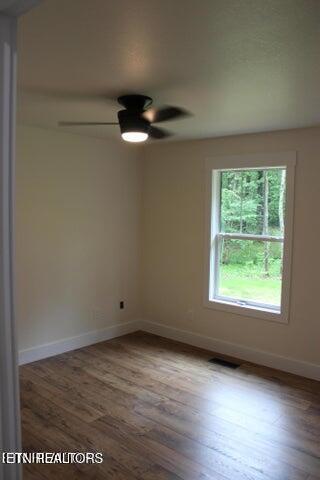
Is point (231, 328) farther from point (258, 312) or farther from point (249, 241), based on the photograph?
point (249, 241)

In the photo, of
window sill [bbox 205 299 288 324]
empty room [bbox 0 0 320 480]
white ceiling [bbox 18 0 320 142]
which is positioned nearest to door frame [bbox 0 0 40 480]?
empty room [bbox 0 0 320 480]

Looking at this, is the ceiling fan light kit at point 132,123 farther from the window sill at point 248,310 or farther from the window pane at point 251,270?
the window sill at point 248,310

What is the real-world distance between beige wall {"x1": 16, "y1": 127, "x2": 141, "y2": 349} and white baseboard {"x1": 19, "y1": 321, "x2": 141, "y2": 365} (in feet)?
0.20

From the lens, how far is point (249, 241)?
13.6ft

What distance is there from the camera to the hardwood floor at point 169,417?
7.80 feet

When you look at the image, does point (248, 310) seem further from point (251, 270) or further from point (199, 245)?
point (199, 245)

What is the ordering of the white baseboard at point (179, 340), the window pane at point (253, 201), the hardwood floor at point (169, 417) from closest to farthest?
the hardwood floor at point (169, 417)
the white baseboard at point (179, 340)
the window pane at point (253, 201)

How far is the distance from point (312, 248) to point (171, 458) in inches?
88.0

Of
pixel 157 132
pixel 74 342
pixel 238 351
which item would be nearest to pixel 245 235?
pixel 238 351

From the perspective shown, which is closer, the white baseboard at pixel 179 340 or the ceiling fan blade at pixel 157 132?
the ceiling fan blade at pixel 157 132

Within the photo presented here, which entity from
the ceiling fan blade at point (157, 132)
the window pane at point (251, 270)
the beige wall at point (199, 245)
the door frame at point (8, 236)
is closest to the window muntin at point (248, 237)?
the window pane at point (251, 270)

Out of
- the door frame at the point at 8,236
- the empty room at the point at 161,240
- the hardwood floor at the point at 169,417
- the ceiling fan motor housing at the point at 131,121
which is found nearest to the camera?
the door frame at the point at 8,236

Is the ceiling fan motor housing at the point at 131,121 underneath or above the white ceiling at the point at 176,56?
underneath

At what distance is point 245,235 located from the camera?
416 centimetres
